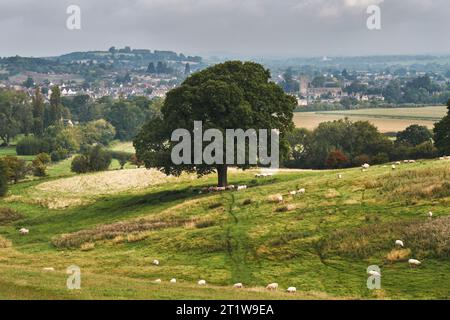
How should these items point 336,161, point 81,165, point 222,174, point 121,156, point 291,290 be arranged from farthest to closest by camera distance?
1. point 121,156
2. point 81,165
3. point 336,161
4. point 222,174
5. point 291,290

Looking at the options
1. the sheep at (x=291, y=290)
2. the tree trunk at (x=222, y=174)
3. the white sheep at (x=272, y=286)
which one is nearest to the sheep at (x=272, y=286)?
the white sheep at (x=272, y=286)

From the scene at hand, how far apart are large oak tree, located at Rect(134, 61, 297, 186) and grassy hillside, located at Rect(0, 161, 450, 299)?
4.59 m

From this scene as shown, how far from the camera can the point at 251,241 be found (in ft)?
142

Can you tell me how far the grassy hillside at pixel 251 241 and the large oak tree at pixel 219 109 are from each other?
4590 mm

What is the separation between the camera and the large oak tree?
2581 inches

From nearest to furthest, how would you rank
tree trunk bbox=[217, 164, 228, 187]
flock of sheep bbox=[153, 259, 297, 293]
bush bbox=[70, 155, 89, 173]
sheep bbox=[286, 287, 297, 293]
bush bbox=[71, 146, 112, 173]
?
1. sheep bbox=[286, 287, 297, 293]
2. flock of sheep bbox=[153, 259, 297, 293]
3. tree trunk bbox=[217, 164, 228, 187]
4. bush bbox=[71, 146, 112, 173]
5. bush bbox=[70, 155, 89, 173]

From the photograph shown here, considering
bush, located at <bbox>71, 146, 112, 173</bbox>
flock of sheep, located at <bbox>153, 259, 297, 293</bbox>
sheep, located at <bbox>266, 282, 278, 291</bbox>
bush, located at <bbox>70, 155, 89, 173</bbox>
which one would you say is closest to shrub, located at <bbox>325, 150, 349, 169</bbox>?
bush, located at <bbox>71, 146, 112, 173</bbox>

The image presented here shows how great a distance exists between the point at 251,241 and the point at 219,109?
24.9 m

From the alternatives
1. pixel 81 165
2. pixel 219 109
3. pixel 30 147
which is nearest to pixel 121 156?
pixel 30 147

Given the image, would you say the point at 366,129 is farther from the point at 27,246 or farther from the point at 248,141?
the point at 27,246

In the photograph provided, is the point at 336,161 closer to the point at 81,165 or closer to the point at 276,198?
the point at 276,198

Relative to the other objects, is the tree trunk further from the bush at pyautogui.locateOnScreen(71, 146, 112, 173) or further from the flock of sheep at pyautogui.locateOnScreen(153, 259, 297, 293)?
the bush at pyautogui.locateOnScreen(71, 146, 112, 173)

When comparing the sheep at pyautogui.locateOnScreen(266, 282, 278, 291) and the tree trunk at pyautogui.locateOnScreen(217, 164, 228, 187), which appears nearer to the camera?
the sheep at pyautogui.locateOnScreen(266, 282, 278, 291)
